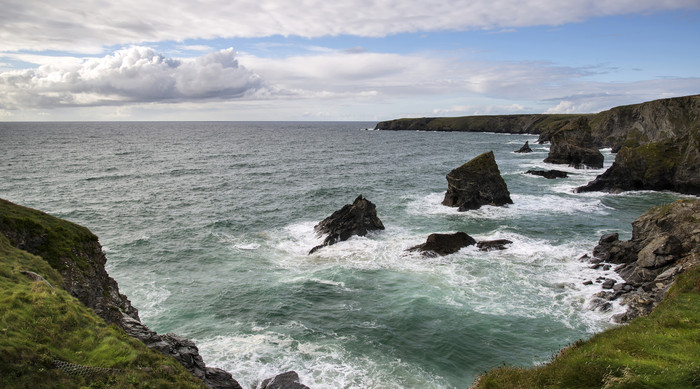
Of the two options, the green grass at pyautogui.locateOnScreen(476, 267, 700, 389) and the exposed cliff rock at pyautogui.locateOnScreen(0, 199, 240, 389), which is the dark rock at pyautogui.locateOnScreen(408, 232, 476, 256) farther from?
the exposed cliff rock at pyautogui.locateOnScreen(0, 199, 240, 389)

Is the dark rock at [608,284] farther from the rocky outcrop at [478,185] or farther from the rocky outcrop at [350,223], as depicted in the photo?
the rocky outcrop at [478,185]

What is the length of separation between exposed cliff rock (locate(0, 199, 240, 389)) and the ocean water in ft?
11.5

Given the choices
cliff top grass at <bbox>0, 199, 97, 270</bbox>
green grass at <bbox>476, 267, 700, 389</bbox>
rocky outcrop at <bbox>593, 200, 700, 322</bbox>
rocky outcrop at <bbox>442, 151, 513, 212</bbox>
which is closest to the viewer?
green grass at <bbox>476, 267, 700, 389</bbox>

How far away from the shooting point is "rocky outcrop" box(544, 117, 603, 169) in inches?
3462

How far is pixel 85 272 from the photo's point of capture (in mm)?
20609

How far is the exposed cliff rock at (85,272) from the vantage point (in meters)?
17.8

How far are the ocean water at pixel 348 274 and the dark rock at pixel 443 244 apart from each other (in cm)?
94

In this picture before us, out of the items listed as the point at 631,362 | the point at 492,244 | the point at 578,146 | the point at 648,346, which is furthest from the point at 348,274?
the point at 578,146

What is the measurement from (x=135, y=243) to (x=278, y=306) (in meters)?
22.2

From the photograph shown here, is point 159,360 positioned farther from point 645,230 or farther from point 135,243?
point 645,230

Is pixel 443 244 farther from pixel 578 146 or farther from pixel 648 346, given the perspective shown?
pixel 578 146

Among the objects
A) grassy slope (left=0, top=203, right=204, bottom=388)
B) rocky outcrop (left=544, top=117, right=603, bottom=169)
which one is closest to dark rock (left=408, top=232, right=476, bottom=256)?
grassy slope (left=0, top=203, right=204, bottom=388)

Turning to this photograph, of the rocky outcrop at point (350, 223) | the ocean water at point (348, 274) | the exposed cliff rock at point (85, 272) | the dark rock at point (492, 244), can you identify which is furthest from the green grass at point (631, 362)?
the rocky outcrop at point (350, 223)

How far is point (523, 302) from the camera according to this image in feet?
92.6
